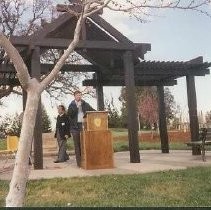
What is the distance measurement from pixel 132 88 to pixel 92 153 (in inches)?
108

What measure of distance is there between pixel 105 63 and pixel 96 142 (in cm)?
509

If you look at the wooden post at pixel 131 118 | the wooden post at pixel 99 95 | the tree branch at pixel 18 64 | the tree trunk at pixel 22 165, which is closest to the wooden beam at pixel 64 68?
the wooden post at pixel 99 95

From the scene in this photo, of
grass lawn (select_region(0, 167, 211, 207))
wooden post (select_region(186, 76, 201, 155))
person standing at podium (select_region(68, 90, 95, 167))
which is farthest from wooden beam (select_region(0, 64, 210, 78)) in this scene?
grass lawn (select_region(0, 167, 211, 207))

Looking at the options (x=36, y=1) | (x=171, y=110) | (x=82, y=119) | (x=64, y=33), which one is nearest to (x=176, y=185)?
(x=82, y=119)

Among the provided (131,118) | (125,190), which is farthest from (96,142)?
(125,190)

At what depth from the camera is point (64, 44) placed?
1414 cm

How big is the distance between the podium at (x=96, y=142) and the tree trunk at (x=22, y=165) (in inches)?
232

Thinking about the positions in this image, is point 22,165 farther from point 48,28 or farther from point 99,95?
point 99,95

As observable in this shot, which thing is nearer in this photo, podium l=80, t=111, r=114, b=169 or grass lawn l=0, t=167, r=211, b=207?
grass lawn l=0, t=167, r=211, b=207

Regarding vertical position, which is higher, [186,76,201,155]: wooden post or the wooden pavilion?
the wooden pavilion

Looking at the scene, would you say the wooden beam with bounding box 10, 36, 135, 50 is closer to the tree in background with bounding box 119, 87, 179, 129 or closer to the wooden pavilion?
the wooden pavilion

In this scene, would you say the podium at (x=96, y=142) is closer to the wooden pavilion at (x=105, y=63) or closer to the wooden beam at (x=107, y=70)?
the wooden pavilion at (x=105, y=63)

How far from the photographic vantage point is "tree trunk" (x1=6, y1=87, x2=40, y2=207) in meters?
6.62

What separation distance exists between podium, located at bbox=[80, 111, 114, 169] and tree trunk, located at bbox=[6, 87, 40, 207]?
590 centimetres
